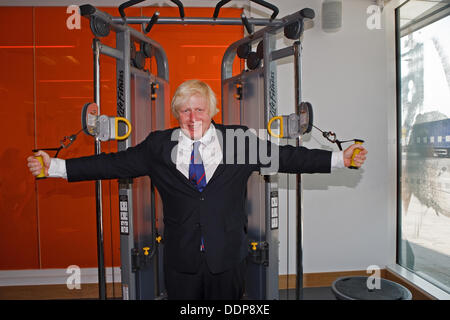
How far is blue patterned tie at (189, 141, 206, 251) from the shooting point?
5.70 ft

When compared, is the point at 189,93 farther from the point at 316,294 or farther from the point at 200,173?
the point at 316,294

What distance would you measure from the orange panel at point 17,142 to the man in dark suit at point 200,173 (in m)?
2.16

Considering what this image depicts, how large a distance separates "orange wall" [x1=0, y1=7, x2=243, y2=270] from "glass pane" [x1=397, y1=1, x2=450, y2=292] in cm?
218

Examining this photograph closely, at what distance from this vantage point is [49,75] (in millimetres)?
3516

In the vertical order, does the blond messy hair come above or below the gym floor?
above

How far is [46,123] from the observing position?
3520 mm

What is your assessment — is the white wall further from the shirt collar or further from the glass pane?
the shirt collar

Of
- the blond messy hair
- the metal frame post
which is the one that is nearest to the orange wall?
the metal frame post

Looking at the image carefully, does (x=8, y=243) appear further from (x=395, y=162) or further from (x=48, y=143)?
(x=395, y=162)

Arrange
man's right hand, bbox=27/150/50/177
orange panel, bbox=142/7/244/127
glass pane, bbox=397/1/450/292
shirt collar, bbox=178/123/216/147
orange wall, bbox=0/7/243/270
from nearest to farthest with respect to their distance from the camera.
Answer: man's right hand, bbox=27/150/50/177 → shirt collar, bbox=178/123/216/147 → glass pane, bbox=397/1/450/292 → orange wall, bbox=0/7/243/270 → orange panel, bbox=142/7/244/127

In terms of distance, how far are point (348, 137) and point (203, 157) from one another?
237 cm
